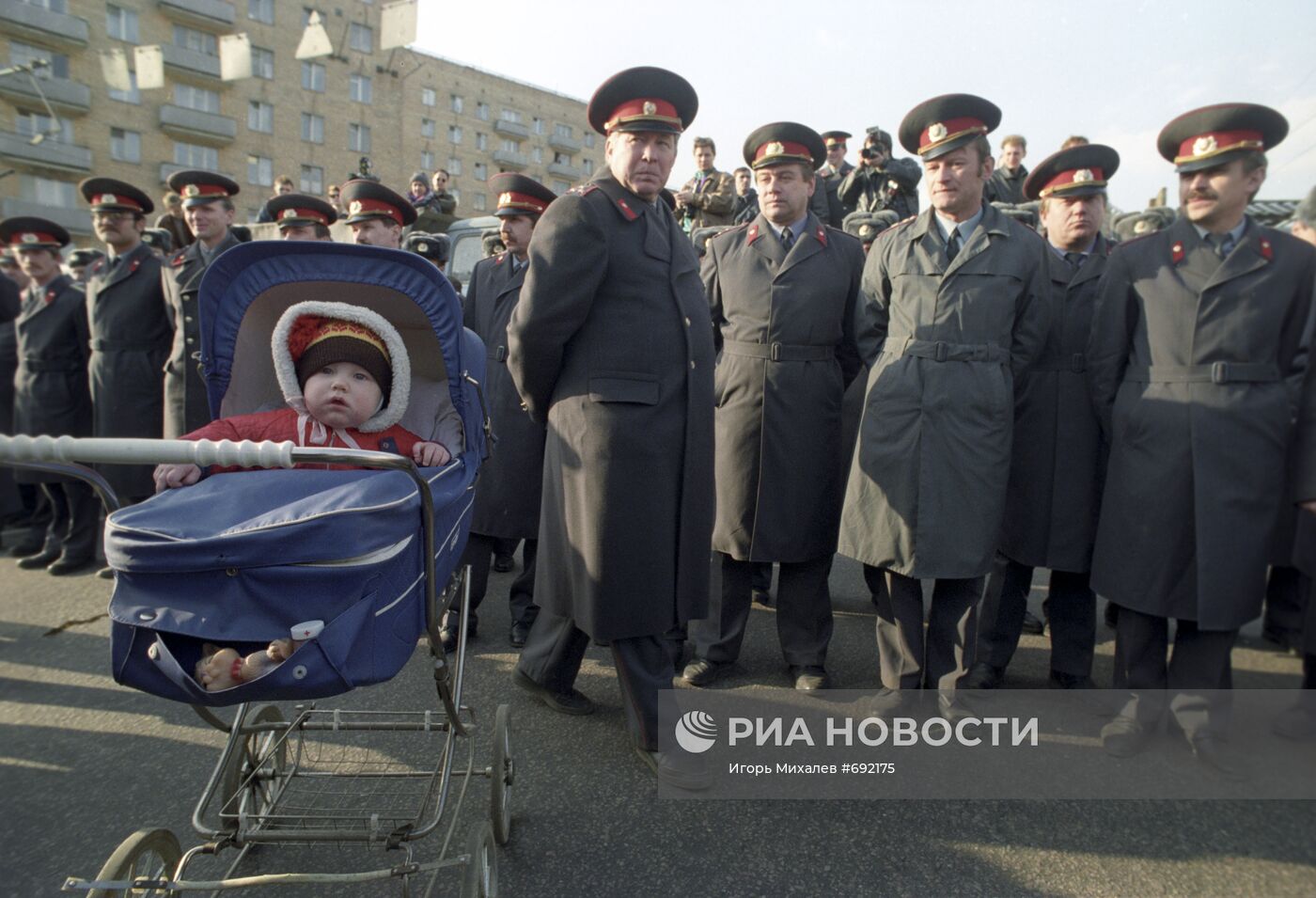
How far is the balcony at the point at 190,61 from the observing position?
36056 mm

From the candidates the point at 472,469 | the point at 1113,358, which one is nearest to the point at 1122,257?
the point at 1113,358

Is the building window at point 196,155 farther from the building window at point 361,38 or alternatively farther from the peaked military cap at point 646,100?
the peaked military cap at point 646,100

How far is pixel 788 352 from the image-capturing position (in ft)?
12.0

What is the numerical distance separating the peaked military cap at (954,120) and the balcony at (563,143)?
5716cm

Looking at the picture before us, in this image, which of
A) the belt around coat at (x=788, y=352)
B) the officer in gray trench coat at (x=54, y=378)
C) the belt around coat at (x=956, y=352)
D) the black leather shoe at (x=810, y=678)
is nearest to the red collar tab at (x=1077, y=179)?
the belt around coat at (x=956, y=352)

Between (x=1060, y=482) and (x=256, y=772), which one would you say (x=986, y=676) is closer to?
(x=1060, y=482)

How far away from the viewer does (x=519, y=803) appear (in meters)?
2.71

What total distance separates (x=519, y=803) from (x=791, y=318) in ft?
7.72

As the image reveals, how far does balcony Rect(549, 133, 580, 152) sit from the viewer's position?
2208 inches

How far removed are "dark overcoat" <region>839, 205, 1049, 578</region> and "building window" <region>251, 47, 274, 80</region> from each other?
1728 inches

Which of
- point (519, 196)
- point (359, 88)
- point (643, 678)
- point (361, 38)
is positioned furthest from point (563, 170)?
point (643, 678)

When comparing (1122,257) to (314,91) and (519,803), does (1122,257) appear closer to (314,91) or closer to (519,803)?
(519,803)

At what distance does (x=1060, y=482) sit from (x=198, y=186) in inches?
211

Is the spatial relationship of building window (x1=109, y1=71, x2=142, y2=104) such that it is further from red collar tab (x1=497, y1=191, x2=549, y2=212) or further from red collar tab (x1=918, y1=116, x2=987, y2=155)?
red collar tab (x1=918, y1=116, x2=987, y2=155)
